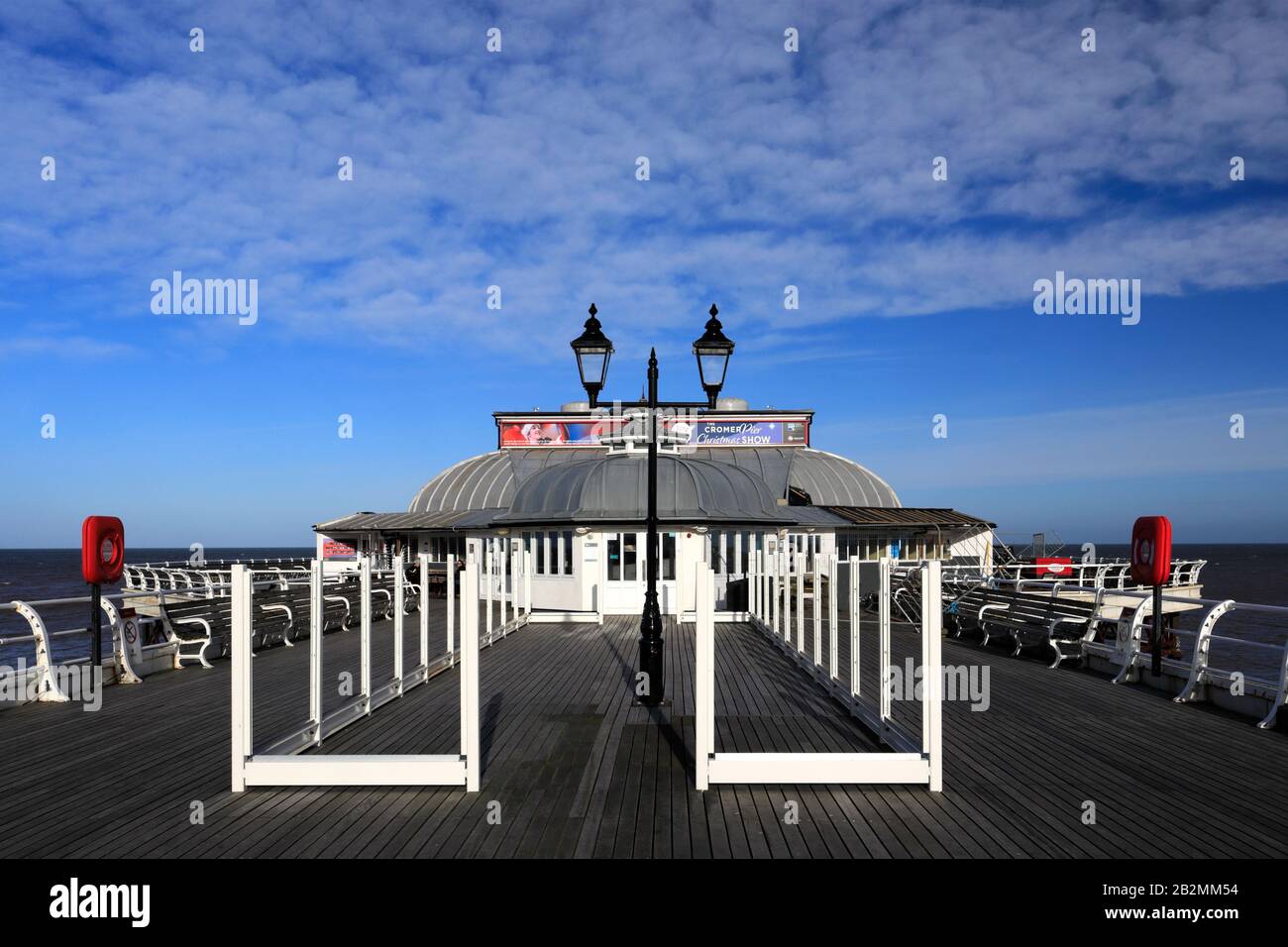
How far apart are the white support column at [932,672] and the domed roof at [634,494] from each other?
11520mm

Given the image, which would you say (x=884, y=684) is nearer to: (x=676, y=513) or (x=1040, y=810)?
(x=1040, y=810)

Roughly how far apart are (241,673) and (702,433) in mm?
27512

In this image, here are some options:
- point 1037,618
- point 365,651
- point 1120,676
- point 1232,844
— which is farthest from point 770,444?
point 1232,844

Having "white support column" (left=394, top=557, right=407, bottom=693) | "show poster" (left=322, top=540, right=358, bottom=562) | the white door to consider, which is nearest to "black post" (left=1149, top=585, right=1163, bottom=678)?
"white support column" (left=394, top=557, right=407, bottom=693)

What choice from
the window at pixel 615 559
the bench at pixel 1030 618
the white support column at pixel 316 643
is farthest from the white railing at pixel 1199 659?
the window at pixel 615 559

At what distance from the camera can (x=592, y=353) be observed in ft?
34.8

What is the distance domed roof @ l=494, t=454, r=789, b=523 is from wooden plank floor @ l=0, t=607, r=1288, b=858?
26.1ft

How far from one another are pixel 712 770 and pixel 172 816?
3295 millimetres

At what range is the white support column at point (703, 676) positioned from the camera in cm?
577

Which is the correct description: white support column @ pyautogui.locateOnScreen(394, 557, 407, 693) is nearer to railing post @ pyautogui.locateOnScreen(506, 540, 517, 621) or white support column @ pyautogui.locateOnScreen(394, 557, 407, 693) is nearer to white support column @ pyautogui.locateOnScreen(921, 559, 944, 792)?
white support column @ pyautogui.locateOnScreen(921, 559, 944, 792)

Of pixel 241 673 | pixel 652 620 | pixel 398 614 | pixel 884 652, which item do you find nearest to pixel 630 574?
pixel 652 620

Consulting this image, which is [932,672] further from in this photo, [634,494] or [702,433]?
[702,433]

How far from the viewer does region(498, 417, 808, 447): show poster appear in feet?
106

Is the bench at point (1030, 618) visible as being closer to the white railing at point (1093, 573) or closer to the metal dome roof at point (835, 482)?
the white railing at point (1093, 573)
